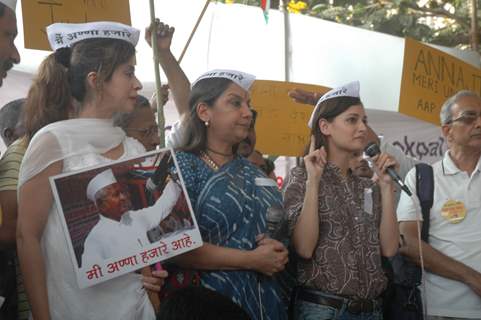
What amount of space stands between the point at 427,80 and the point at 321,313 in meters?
2.41

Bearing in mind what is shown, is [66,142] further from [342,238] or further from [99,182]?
[342,238]

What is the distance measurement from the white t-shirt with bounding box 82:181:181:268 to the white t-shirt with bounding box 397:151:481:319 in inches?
60.8

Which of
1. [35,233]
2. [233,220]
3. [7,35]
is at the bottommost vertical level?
[233,220]

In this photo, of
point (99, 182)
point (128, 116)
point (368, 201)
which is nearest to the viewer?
point (99, 182)

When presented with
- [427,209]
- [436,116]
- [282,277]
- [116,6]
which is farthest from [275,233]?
[436,116]

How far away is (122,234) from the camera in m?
2.15

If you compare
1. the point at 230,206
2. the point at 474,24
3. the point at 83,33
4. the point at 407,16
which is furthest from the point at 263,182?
the point at 407,16

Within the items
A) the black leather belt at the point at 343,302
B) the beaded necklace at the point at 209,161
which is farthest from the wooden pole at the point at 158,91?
the black leather belt at the point at 343,302

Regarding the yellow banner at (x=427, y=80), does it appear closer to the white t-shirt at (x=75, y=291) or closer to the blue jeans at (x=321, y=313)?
the blue jeans at (x=321, y=313)

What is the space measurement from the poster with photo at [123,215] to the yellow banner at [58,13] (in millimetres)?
1188

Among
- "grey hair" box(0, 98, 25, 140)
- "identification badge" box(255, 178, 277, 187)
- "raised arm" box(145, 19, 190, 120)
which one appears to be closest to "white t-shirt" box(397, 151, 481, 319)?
"identification badge" box(255, 178, 277, 187)

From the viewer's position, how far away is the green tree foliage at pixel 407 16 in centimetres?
990

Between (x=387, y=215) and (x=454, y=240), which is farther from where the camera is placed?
(x=454, y=240)

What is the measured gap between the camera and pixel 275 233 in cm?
268
